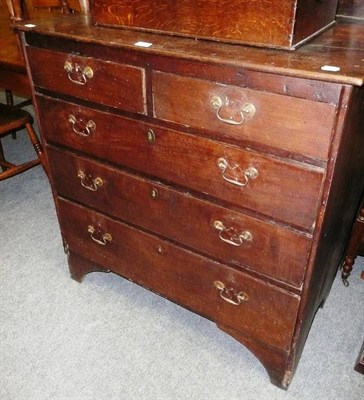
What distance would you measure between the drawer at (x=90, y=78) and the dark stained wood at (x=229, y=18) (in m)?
0.15

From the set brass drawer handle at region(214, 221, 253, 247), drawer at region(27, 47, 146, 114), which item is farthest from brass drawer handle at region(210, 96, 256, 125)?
brass drawer handle at region(214, 221, 253, 247)

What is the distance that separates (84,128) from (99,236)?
438 millimetres

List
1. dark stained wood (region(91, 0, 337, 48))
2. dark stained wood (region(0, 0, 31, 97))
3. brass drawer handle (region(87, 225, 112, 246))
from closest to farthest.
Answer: dark stained wood (region(91, 0, 337, 48))
brass drawer handle (region(87, 225, 112, 246))
dark stained wood (region(0, 0, 31, 97))

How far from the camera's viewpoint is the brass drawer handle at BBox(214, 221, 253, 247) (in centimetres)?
119

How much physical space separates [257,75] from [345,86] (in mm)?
193

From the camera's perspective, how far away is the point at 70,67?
125 cm

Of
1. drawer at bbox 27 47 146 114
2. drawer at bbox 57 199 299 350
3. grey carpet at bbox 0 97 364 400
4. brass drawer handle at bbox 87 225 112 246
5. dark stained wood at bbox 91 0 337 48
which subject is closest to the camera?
dark stained wood at bbox 91 0 337 48

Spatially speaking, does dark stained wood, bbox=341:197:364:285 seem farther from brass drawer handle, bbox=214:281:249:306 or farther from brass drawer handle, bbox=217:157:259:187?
brass drawer handle, bbox=217:157:259:187

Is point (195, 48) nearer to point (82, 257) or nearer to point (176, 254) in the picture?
point (176, 254)

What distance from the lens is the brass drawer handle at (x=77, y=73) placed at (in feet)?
3.99

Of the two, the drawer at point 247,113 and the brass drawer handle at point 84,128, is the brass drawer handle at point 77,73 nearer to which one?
the brass drawer handle at point 84,128

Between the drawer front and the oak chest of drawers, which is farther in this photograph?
the drawer front

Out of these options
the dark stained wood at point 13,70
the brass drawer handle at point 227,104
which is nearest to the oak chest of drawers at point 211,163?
the brass drawer handle at point 227,104

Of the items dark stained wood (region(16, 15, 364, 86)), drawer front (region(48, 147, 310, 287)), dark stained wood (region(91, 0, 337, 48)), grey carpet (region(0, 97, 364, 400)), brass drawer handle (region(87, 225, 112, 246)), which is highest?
dark stained wood (region(91, 0, 337, 48))
